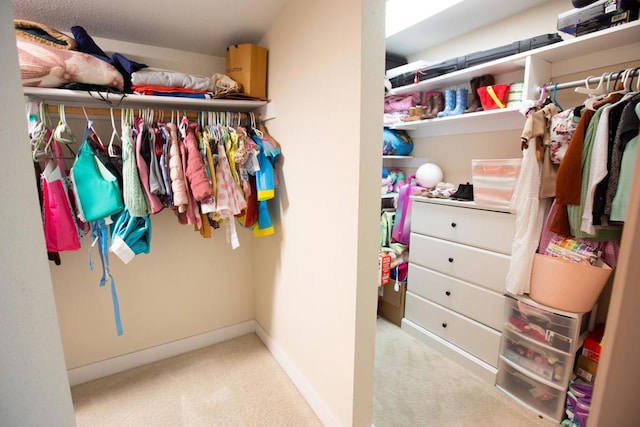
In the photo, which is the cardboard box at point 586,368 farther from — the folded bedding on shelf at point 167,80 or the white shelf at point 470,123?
the folded bedding on shelf at point 167,80

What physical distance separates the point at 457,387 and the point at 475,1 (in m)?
2.49

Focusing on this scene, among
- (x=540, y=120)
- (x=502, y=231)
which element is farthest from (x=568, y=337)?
(x=540, y=120)

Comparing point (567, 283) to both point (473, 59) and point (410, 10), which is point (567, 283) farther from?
point (410, 10)

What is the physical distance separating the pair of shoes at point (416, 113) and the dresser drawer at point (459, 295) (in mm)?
1214

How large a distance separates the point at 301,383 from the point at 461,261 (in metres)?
1.34

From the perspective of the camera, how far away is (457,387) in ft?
6.04

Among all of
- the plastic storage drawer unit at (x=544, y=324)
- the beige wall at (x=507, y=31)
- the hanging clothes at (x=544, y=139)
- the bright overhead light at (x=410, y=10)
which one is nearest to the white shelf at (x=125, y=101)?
the bright overhead light at (x=410, y=10)

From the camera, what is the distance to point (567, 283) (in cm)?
152

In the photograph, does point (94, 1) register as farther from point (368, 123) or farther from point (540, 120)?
point (540, 120)

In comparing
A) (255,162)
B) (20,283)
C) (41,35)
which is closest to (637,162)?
(20,283)

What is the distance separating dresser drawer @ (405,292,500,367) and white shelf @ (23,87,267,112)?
6.38 feet

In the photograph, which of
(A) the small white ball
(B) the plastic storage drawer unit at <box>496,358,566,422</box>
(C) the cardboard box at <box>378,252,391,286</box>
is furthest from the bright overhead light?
(B) the plastic storage drawer unit at <box>496,358,566,422</box>

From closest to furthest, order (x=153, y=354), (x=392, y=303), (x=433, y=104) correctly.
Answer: (x=153, y=354) < (x=433, y=104) < (x=392, y=303)

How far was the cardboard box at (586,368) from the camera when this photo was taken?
150cm
